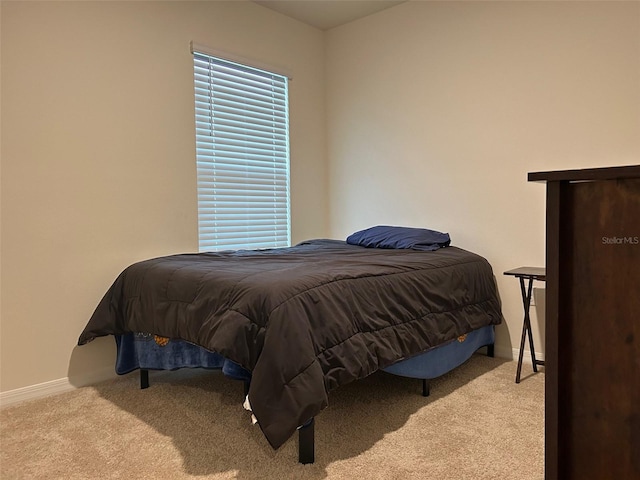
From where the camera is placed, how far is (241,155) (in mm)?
3516

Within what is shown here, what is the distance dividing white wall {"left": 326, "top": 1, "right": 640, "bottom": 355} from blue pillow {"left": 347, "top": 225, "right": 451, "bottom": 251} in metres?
0.21

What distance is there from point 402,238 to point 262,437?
166 cm

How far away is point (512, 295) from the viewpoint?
123 inches

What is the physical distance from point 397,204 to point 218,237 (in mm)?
1354

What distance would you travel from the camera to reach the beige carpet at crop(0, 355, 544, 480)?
5.75 feet

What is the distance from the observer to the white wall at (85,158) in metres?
2.46

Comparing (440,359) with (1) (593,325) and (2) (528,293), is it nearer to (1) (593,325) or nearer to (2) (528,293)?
(2) (528,293)

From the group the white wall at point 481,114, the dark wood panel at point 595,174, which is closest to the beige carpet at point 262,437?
the white wall at point 481,114

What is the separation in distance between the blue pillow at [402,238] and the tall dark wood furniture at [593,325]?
2.08 metres

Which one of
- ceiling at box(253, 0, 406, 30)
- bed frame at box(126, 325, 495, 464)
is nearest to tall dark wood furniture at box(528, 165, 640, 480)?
bed frame at box(126, 325, 495, 464)

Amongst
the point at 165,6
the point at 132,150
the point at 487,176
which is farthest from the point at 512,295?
the point at 165,6

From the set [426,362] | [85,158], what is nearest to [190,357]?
[426,362]

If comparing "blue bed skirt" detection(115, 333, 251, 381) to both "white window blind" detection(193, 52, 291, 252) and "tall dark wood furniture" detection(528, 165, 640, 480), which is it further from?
"tall dark wood furniture" detection(528, 165, 640, 480)

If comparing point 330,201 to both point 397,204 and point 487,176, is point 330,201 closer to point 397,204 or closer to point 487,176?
point 397,204
